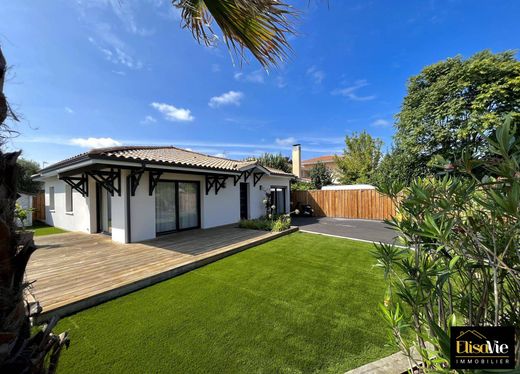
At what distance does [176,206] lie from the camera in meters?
9.20

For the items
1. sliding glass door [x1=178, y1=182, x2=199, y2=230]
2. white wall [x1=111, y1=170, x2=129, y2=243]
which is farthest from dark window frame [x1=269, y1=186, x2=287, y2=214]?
white wall [x1=111, y1=170, x2=129, y2=243]

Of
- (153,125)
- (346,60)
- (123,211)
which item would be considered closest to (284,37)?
(123,211)

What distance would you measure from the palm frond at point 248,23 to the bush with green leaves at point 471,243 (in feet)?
6.27

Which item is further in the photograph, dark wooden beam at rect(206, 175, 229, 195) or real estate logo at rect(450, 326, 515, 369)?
dark wooden beam at rect(206, 175, 229, 195)

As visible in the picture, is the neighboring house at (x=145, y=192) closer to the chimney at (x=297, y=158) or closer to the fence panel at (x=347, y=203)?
the fence panel at (x=347, y=203)

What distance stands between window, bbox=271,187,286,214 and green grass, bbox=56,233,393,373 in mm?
9846

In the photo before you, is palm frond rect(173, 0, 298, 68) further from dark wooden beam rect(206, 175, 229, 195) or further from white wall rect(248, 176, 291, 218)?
white wall rect(248, 176, 291, 218)

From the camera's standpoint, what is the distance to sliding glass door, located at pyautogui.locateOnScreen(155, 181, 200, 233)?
8648mm

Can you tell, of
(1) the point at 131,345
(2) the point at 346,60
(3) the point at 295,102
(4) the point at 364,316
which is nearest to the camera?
(1) the point at 131,345

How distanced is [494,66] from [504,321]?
17.4 metres

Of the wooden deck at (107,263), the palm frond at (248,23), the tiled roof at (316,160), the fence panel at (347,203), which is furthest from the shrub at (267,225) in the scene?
the tiled roof at (316,160)

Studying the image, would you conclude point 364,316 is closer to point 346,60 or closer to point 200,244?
point 200,244

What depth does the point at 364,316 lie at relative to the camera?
3471 mm

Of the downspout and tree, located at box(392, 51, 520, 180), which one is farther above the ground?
tree, located at box(392, 51, 520, 180)
